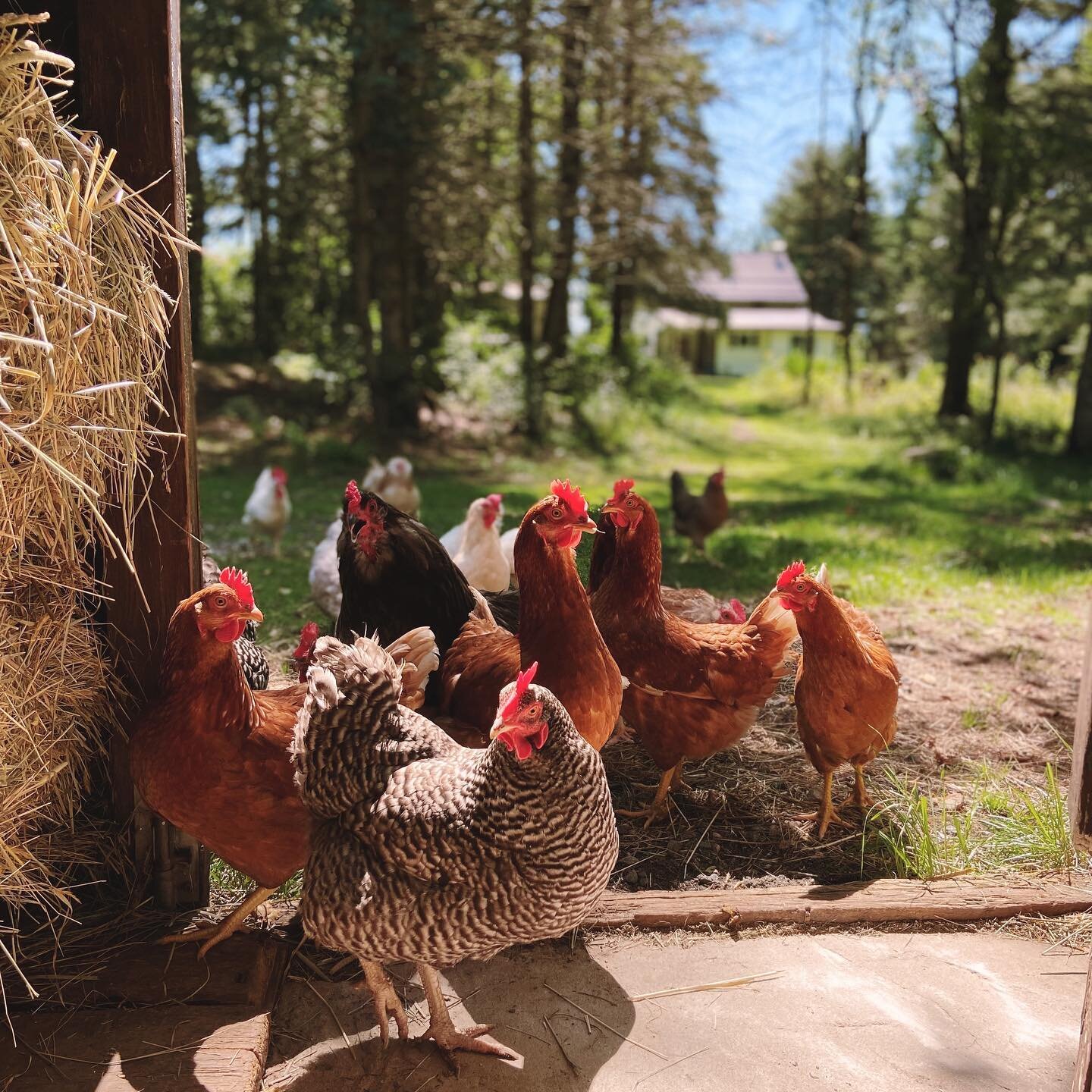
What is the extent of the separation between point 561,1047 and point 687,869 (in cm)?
115

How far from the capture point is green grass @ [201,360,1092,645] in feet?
24.5

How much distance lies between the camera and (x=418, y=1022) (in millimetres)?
2814

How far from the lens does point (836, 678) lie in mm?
3688

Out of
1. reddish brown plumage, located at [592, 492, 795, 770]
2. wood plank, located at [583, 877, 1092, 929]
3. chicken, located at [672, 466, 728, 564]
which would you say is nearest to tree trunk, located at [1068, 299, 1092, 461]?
chicken, located at [672, 466, 728, 564]

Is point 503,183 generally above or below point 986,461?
above

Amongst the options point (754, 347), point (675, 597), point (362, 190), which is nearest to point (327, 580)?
point (675, 597)

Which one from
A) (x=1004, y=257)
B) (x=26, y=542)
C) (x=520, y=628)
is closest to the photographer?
(x=26, y=542)

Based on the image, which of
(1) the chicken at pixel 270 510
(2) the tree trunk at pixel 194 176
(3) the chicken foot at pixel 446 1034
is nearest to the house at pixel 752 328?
(2) the tree trunk at pixel 194 176

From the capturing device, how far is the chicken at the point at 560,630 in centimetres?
321

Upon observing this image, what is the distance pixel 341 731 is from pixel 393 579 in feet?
5.01

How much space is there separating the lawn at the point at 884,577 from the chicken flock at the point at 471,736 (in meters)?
0.35

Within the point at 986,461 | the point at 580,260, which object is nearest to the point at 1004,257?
the point at 986,461

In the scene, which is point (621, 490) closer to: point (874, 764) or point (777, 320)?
point (874, 764)

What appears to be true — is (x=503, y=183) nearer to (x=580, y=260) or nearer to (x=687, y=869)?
(x=580, y=260)
